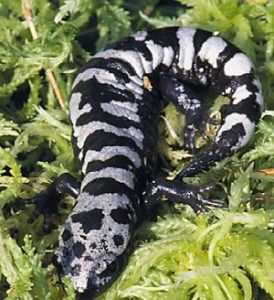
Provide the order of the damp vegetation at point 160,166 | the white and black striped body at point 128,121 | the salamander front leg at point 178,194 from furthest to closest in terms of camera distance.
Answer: the salamander front leg at point 178,194, the white and black striped body at point 128,121, the damp vegetation at point 160,166

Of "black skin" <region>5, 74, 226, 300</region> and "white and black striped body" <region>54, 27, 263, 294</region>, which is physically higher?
"white and black striped body" <region>54, 27, 263, 294</region>

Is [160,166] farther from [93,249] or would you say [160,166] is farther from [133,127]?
[93,249]

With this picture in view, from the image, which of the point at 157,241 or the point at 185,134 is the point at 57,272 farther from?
the point at 185,134

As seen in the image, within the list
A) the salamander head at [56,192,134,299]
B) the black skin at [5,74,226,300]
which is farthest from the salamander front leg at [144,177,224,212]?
the salamander head at [56,192,134,299]

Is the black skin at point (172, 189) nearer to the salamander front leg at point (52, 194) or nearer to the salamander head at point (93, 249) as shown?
the salamander front leg at point (52, 194)

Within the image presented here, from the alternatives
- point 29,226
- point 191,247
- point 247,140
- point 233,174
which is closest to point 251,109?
point 247,140

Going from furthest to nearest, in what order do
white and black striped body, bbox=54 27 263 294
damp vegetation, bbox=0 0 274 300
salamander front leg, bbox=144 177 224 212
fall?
salamander front leg, bbox=144 177 224 212 → white and black striped body, bbox=54 27 263 294 → damp vegetation, bbox=0 0 274 300

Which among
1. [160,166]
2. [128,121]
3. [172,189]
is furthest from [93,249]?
[128,121]

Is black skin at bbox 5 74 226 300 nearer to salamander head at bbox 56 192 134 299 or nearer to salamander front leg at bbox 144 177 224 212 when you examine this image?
salamander front leg at bbox 144 177 224 212

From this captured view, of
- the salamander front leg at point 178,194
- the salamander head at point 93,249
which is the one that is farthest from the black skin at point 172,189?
the salamander head at point 93,249
